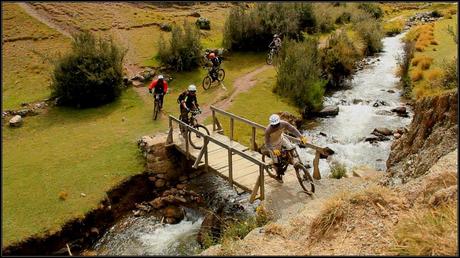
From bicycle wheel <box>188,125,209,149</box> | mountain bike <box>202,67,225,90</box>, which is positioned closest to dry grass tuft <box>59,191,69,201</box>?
bicycle wheel <box>188,125,209,149</box>

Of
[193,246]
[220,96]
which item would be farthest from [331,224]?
[220,96]

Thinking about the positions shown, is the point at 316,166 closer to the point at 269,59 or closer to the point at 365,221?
the point at 365,221

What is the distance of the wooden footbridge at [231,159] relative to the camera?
14.0m

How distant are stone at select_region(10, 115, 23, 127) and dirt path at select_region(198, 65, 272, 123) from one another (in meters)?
9.30

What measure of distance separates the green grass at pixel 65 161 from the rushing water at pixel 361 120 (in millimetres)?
8994

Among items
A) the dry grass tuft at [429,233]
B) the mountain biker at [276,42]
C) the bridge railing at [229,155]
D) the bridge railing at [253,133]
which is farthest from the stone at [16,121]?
the dry grass tuft at [429,233]

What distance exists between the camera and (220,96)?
26344 mm

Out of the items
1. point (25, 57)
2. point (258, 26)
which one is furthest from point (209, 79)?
point (25, 57)

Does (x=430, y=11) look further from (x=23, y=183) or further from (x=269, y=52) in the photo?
(x=23, y=183)

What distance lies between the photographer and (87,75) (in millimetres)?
24547

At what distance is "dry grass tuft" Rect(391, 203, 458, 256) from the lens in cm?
735

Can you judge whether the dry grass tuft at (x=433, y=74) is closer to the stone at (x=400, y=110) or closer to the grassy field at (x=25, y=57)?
the stone at (x=400, y=110)

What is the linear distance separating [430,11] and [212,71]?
1724 inches

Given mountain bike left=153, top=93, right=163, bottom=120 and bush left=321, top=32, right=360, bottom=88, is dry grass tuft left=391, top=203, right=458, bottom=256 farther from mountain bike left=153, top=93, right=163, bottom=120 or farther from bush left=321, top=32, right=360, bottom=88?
bush left=321, top=32, right=360, bottom=88
